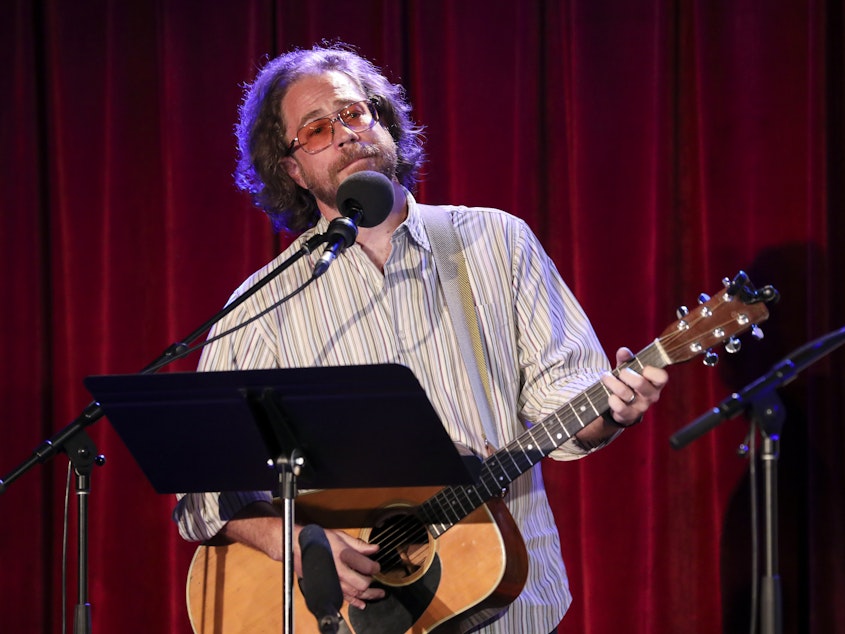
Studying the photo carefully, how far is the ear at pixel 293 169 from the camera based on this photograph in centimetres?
337

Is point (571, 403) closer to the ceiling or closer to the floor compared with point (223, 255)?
closer to the floor

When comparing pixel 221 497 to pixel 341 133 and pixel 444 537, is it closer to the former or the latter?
pixel 444 537

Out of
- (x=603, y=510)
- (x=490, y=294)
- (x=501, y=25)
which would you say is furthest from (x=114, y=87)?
(x=603, y=510)

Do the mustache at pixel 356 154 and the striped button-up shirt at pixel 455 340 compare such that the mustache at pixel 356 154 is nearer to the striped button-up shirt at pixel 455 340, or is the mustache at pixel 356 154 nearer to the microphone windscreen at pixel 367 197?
the striped button-up shirt at pixel 455 340

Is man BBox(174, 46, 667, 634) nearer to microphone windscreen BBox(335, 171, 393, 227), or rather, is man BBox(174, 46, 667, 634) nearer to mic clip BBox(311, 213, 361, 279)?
microphone windscreen BBox(335, 171, 393, 227)

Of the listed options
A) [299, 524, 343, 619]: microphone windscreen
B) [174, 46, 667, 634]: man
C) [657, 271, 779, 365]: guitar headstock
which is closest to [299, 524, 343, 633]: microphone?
[299, 524, 343, 619]: microphone windscreen

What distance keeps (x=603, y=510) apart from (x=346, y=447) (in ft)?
5.85

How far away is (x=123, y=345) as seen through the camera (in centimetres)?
441

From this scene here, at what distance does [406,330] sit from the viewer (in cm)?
295

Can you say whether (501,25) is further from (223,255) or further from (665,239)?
(223,255)

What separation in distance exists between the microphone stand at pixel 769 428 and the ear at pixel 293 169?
1.83m

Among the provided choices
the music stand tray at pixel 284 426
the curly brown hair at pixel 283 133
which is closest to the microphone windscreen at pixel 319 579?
the music stand tray at pixel 284 426

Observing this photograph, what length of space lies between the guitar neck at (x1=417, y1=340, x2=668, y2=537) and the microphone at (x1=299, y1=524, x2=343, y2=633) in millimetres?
606

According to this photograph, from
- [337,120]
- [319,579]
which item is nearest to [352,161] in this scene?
[337,120]
